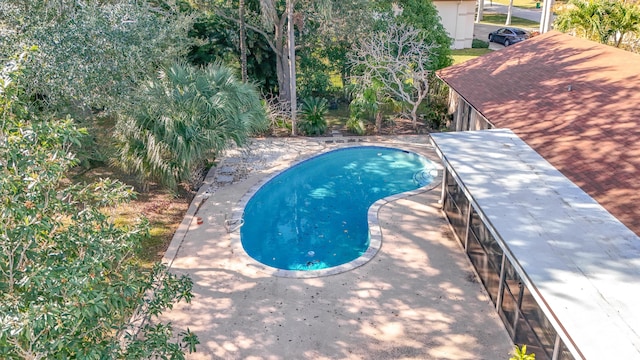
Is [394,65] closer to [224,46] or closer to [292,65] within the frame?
[292,65]

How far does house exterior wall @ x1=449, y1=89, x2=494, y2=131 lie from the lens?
63.1 ft

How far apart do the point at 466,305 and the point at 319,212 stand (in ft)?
21.9

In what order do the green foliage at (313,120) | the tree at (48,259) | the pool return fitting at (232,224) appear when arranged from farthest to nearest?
1. the green foliage at (313,120)
2. the pool return fitting at (232,224)
3. the tree at (48,259)

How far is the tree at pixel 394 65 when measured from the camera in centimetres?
2191

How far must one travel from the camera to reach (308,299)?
39.2 feet

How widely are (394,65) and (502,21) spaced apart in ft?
122

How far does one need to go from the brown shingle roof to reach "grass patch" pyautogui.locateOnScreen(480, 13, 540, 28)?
2982 cm

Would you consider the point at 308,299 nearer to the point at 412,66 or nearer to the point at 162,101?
the point at 162,101

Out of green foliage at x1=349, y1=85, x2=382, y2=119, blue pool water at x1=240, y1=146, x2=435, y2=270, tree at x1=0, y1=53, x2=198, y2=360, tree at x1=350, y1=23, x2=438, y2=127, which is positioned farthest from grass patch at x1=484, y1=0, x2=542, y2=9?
tree at x1=0, y1=53, x2=198, y2=360

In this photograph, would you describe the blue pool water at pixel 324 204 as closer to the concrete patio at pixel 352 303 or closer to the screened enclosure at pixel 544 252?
the concrete patio at pixel 352 303

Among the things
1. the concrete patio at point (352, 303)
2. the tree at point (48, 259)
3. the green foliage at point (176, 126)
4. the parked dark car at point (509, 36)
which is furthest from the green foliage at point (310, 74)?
the parked dark car at point (509, 36)

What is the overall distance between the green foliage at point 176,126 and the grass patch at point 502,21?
41913mm

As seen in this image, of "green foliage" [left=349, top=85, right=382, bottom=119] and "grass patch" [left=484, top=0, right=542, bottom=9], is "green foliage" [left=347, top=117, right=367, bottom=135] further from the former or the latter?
"grass patch" [left=484, top=0, right=542, bottom=9]

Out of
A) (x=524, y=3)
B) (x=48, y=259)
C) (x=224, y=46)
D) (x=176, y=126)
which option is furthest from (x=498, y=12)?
(x=48, y=259)
